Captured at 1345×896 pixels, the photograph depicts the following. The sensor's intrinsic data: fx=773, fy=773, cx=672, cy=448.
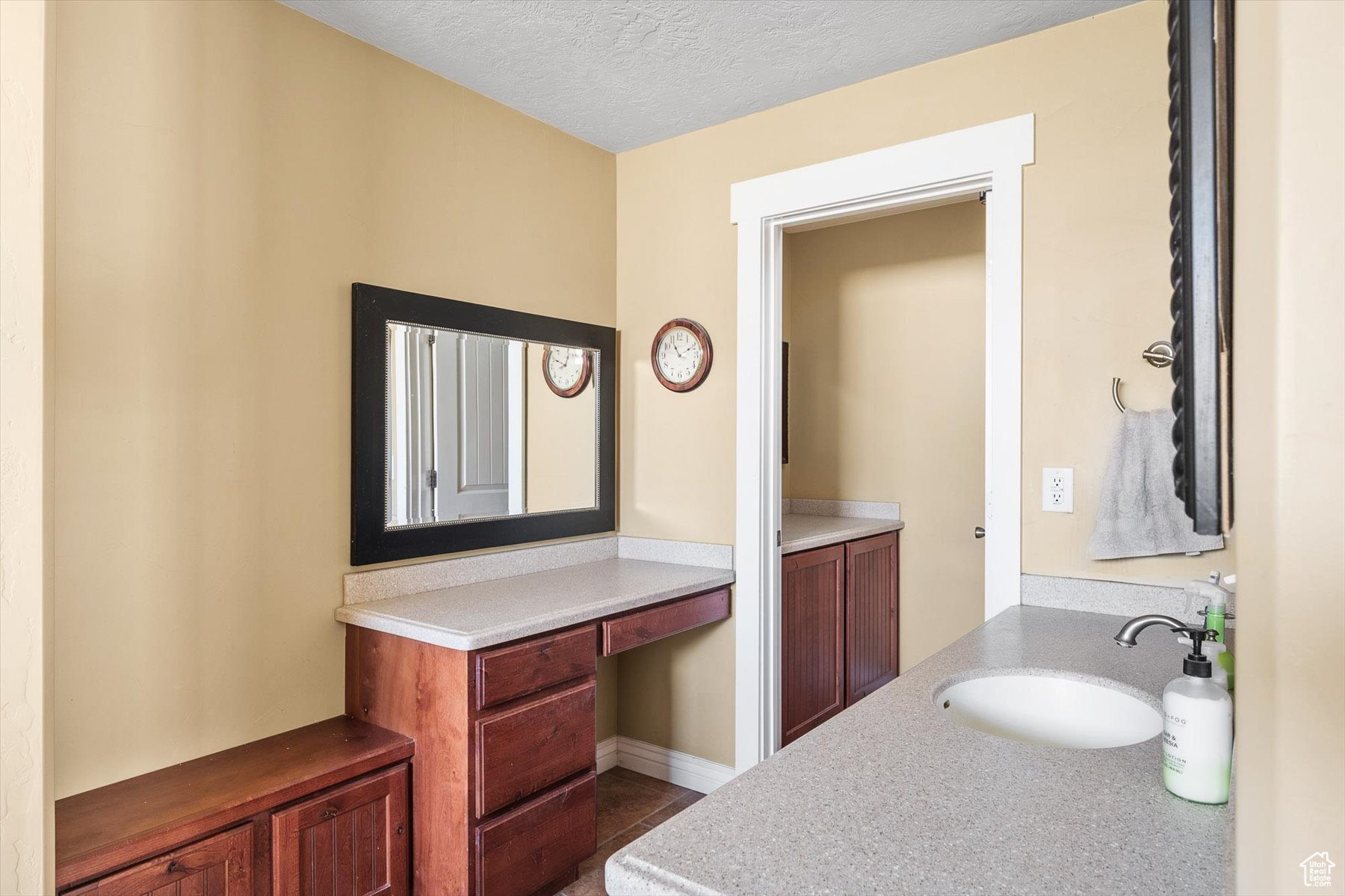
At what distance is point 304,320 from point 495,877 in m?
1.58

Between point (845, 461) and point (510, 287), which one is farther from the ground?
point (510, 287)

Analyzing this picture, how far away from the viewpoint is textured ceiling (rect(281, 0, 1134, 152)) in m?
2.11

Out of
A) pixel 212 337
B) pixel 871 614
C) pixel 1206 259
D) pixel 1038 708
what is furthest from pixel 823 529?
pixel 1206 259

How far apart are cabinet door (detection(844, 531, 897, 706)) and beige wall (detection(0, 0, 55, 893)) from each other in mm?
2806

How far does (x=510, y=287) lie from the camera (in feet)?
9.05

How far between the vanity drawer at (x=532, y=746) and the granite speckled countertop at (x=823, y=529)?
1047mm

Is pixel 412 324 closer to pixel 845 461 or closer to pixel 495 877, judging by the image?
pixel 495 877

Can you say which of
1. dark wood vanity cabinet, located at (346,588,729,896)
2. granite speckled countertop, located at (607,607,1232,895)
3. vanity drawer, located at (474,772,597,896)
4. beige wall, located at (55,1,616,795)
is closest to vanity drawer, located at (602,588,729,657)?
dark wood vanity cabinet, located at (346,588,729,896)

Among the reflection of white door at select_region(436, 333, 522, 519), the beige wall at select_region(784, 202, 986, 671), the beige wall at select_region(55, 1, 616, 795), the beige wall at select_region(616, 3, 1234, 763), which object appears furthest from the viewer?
the beige wall at select_region(784, 202, 986, 671)

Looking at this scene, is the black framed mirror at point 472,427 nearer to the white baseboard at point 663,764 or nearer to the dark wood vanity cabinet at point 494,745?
the dark wood vanity cabinet at point 494,745

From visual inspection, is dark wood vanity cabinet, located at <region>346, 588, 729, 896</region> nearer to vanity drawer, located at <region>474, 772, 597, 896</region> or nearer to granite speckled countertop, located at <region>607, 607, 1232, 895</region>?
vanity drawer, located at <region>474, 772, 597, 896</region>

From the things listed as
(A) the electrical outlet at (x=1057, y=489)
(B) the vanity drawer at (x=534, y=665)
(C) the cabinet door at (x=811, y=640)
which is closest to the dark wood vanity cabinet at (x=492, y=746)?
(B) the vanity drawer at (x=534, y=665)

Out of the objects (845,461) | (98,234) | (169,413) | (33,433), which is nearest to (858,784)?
(33,433)

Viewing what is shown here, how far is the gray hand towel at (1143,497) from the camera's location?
198cm
